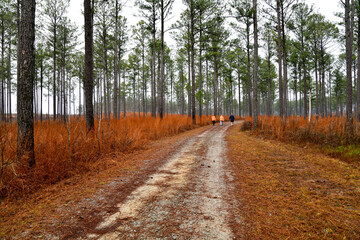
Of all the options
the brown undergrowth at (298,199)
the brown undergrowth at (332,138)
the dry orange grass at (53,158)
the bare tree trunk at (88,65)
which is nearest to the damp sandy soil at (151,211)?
the brown undergrowth at (298,199)

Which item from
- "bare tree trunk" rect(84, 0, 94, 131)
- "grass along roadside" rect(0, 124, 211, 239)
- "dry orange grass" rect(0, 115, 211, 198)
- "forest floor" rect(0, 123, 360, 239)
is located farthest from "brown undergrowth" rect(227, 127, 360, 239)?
"bare tree trunk" rect(84, 0, 94, 131)

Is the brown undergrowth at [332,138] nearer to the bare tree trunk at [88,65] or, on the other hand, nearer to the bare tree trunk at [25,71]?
the bare tree trunk at [25,71]

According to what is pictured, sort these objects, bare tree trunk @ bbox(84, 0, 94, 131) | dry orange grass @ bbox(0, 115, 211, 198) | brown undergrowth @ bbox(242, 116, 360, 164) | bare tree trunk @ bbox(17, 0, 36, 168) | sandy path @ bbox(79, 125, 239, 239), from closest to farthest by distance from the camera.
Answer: sandy path @ bbox(79, 125, 239, 239), dry orange grass @ bbox(0, 115, 211, 198), bare tree trunk @ bbox(17, 0, 36, 168), brown undergrowth @ bbox(242, 116, 360, 164), bare tree trunk @ bbox(84, 0, 94, 131)

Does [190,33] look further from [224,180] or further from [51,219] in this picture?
[51,219]

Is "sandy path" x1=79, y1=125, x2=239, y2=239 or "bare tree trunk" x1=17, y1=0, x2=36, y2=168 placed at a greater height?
"bare tree trunk" x1=17, y1=0, x2=36, y2=168

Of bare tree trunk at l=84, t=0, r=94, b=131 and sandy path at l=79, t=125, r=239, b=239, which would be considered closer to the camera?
sandy path at l=79, t=125, r=239, b=239

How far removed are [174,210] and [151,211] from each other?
30 cm

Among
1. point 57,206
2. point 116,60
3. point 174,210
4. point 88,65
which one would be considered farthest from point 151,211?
point 116,60

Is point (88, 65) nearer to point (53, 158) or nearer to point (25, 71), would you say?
point (25, 71)

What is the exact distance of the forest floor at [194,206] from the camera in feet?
5.54

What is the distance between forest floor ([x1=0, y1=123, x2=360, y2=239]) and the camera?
169 centimetres

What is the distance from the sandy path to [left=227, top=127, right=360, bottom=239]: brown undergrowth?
0.29 meters

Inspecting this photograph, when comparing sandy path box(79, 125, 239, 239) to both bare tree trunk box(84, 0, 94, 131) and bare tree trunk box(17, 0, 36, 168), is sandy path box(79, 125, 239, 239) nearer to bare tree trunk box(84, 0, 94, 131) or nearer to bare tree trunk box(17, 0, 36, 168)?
bare tree trunk box(17, 0, 36, 168)

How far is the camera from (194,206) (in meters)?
2.19
